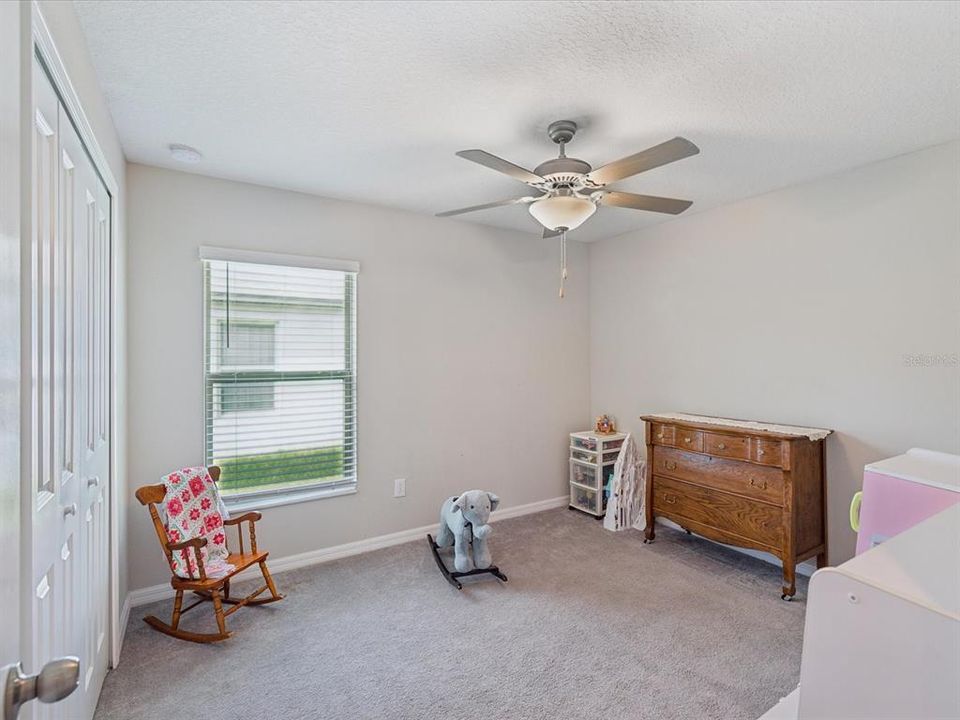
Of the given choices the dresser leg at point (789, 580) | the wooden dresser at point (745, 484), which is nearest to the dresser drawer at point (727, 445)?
the wooden dresser at point (745, 484)

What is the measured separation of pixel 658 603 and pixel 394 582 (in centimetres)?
157

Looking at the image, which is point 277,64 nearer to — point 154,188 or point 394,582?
point 154,188

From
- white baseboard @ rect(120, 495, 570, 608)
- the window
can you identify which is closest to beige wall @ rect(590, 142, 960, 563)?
white baseboard @ rect(120, 495, 570, 608)

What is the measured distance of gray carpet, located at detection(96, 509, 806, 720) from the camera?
1935 mm

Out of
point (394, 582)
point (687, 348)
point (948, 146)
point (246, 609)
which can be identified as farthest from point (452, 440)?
point (948, 146)

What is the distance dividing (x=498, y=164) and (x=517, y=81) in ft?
1.08

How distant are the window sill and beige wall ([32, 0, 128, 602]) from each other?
1.86ft

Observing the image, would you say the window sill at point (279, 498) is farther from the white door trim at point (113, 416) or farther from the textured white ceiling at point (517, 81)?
the textured white ceiling at point (517, 81)

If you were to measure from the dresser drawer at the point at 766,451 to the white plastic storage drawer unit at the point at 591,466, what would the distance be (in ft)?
4.23

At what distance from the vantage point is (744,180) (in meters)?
3.01

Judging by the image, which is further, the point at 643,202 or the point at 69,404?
the point at 643,202

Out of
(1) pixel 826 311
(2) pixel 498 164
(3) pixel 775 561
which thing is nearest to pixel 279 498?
(2) pixel 498 164

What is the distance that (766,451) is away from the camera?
2.86m

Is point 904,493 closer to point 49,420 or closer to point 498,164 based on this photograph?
point 498,164
